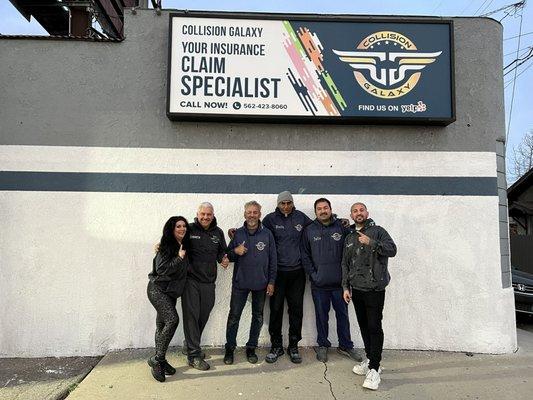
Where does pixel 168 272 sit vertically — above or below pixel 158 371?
above

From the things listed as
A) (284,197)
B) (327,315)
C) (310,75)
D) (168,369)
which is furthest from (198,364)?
(310,75)

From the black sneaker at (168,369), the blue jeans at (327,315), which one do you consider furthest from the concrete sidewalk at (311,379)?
the blue jeans at (327,315)

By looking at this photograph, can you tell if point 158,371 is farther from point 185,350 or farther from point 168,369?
point 185,350

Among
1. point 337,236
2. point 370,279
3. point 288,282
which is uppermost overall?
point 337,236

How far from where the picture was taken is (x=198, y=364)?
480cm

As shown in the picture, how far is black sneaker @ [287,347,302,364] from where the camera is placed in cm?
503

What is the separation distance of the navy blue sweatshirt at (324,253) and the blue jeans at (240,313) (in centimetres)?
63

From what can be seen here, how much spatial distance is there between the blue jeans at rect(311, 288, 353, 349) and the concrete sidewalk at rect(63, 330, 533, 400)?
0.21 metres

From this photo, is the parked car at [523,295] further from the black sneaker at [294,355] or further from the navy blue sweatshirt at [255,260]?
the navy blue sweatshirt at [255,260]

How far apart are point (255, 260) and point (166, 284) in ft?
3.40

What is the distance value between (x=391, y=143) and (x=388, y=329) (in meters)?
2.41

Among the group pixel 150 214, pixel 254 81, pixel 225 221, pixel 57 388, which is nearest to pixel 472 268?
pixel 225 221

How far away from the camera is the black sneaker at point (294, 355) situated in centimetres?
503

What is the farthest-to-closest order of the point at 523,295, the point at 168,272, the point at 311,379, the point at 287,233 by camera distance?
the point at 523,295 < the point at 287,233 < the point at 311,379 < the point at 168,272
